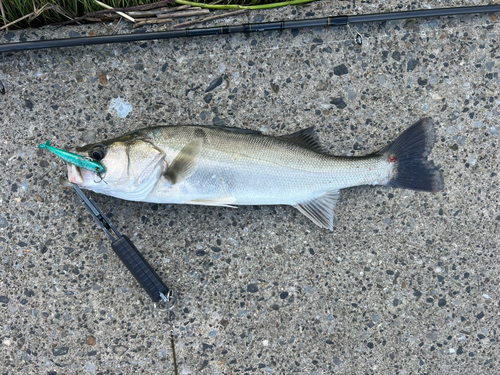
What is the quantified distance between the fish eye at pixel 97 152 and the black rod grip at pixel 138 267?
0.61 metres

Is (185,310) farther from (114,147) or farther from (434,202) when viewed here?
(434,202)

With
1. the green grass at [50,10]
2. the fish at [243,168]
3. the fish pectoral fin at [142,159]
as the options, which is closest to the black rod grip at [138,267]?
the fish at [243,168]

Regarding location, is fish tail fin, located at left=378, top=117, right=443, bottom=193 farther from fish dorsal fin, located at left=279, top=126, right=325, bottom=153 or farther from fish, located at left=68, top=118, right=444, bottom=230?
fish dorsal fin, located at left=279, top=126, right=325, bottom=153

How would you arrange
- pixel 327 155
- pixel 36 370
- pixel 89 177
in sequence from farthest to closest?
pixel 36 370 → pixel 327 155 → pixel 89 177

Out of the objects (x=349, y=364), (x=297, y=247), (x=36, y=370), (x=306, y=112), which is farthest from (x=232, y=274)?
(x=36, y=370)

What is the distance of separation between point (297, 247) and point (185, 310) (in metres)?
0.99

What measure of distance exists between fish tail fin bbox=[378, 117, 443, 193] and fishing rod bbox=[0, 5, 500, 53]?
0.79m

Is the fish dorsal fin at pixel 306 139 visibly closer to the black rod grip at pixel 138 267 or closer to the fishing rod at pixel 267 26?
the fishing rod at pixel 267 26

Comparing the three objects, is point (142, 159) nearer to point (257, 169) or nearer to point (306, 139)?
point (257, 169)

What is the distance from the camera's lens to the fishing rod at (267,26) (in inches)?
97.0

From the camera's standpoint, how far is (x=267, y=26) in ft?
8.31

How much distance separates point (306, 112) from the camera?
269cm

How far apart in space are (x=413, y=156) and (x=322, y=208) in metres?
0.75

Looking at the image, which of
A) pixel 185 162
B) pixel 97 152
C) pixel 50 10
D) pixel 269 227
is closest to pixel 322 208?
pixel 269 227
